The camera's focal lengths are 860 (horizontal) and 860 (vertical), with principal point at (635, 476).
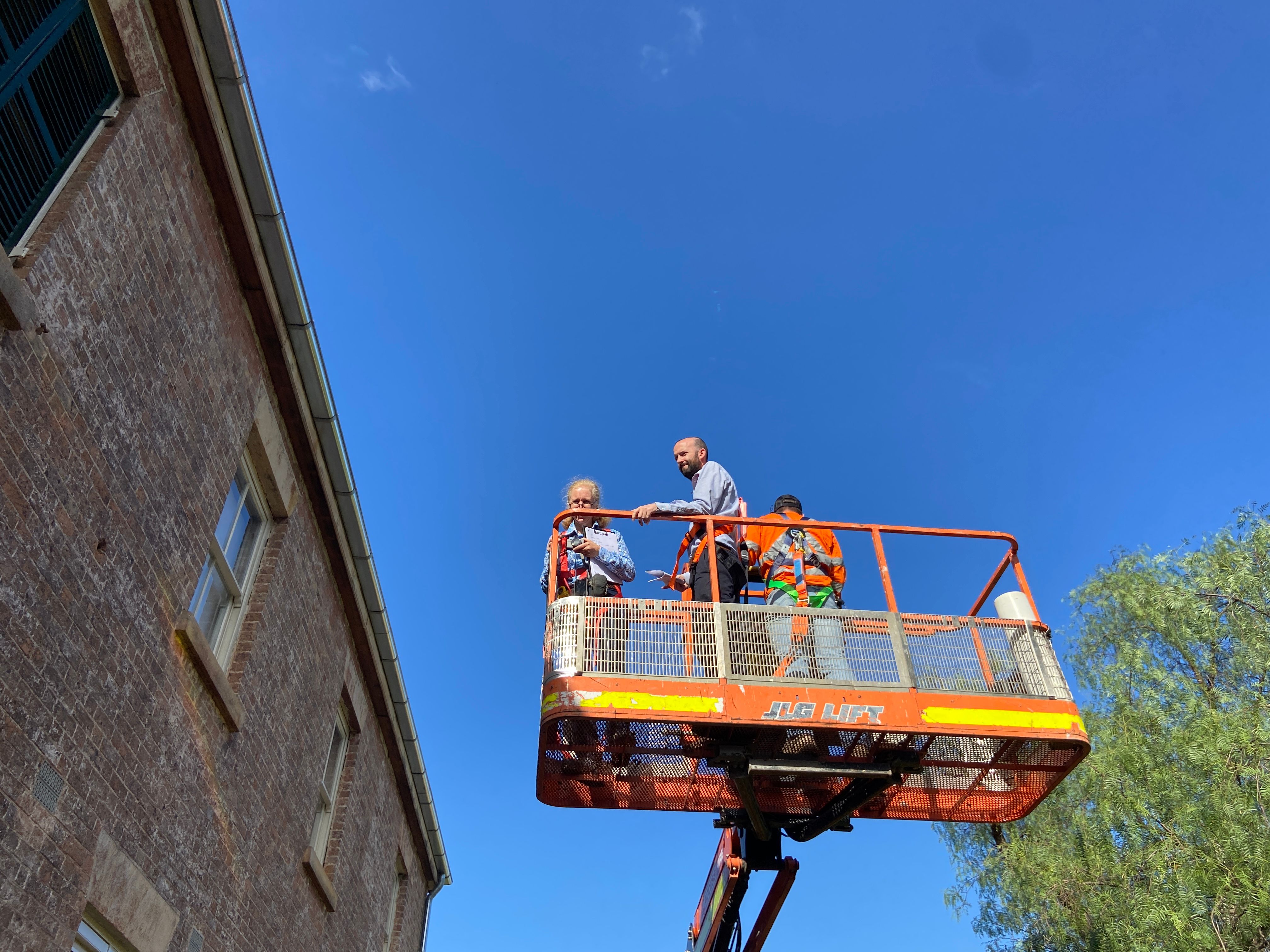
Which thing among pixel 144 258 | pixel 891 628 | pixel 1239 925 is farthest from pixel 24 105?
pixel 1239 925

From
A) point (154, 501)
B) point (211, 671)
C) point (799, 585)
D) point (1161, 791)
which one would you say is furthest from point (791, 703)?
point (1161, 791)

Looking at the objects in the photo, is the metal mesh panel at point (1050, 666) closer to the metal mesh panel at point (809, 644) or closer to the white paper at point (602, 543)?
the metal mesh panel at point (809, 644)

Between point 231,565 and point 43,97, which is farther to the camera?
point 231,565

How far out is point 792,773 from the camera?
592 centimetres

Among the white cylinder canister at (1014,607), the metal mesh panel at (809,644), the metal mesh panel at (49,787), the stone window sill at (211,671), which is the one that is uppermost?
the white cylinder canister at (1014,607)

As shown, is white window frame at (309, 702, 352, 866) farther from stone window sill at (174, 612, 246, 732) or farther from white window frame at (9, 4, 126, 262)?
white window frame at (9, 4, 126, 262)

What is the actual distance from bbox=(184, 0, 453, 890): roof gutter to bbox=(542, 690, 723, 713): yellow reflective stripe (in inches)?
125

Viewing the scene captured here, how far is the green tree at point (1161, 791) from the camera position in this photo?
10977 mm

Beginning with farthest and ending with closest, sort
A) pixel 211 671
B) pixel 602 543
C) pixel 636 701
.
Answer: pixel 602 543
pixel 636 701
pixel 211 671

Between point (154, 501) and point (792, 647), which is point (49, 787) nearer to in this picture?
point (154, 501)

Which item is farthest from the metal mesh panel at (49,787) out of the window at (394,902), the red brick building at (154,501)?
the window at (394,902)

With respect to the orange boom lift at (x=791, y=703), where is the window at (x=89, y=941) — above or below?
below

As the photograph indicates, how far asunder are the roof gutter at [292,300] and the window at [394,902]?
208cm

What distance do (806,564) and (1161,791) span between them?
9.44m
